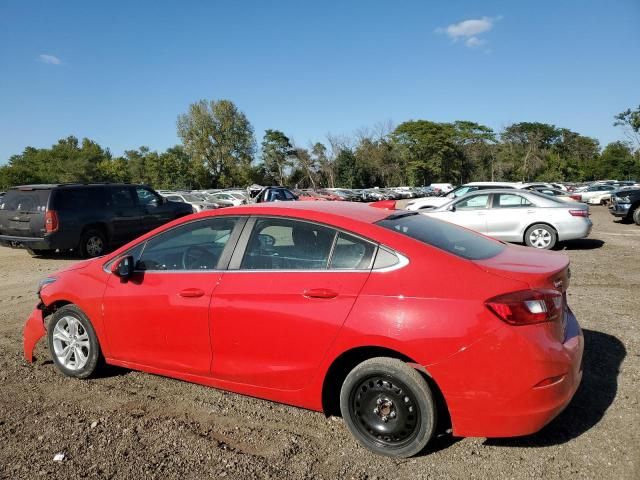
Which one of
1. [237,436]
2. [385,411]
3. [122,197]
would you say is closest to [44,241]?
[122,197]

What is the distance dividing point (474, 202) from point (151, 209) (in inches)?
327

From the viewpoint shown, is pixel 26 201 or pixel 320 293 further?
pixel 26 201

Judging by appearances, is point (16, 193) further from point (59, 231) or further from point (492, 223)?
point (492, 223)

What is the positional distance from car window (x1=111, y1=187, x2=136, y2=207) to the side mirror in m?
9.33

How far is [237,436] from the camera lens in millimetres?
3359

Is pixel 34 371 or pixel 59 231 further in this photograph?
pixel 59 231

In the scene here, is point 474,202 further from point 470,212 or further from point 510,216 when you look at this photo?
point 510,216

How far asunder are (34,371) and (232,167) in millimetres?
79948

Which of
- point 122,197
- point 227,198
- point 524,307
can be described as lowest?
point 227,198

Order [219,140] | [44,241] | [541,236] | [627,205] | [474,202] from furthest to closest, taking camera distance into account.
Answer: [219,140] → [627,205] → [474,202] → [541,236] → [44,241]

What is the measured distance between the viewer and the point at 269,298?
328 centimetres

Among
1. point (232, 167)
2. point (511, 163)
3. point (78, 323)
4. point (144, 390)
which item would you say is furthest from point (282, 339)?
point (511, 163)

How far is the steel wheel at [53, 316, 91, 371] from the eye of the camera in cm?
431

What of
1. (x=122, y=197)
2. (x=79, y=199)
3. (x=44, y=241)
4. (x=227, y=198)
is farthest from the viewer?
(x=227, y=198)
